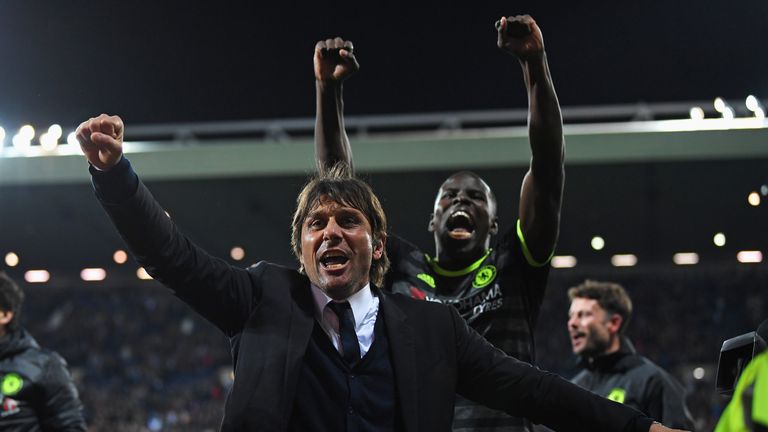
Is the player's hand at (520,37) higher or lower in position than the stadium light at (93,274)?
lower

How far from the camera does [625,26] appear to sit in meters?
7.98

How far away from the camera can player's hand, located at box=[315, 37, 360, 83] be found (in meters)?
3.34

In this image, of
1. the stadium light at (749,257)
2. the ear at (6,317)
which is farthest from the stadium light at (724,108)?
the ear at (6,317)

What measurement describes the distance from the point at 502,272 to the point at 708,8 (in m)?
4.97

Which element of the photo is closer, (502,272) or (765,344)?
(765,344)

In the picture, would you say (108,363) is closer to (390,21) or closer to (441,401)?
(390,21)

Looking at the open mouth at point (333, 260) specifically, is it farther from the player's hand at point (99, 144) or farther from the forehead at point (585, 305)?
the forehead at point (585, 305)

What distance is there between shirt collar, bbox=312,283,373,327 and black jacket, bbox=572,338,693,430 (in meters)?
2.96

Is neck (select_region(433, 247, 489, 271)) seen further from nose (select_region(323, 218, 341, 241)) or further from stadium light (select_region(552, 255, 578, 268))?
stadium light (select_region(552, 255, 578, 268))

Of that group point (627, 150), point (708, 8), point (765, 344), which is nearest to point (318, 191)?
point (765, 344)

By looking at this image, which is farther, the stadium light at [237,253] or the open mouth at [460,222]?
the stadium light at [237,253]

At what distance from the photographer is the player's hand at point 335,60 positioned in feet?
10.9

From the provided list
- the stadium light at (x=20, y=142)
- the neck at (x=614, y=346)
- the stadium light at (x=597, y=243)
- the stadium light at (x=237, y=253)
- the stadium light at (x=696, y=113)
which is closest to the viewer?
the neck at (x=614, y=346)

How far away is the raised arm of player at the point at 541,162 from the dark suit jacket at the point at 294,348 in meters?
0.77
